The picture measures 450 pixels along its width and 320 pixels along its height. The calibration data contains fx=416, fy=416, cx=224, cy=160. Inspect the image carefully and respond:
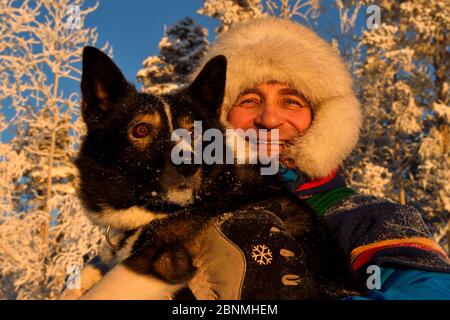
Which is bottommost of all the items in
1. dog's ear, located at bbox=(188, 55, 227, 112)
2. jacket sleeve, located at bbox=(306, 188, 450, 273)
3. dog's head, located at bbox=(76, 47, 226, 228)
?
jacket sleeve, located at bbox=(306, 188, 450, 273)

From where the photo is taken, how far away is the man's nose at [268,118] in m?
3.55

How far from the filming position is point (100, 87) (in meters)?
3.04

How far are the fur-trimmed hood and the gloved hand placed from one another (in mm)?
1206

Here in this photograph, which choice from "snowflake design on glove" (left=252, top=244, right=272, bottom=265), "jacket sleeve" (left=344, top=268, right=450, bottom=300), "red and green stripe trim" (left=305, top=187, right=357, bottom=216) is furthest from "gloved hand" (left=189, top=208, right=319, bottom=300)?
"red and green stripe trim" (left=305, top=187, right=357, bottom=216)

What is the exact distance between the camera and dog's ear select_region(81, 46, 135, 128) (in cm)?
293

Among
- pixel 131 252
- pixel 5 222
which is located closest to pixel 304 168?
pixel 131 252

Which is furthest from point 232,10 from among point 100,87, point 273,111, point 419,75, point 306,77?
point 100,87

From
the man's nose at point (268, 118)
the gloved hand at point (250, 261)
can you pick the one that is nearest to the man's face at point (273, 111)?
the man's nose at point (268, 118)

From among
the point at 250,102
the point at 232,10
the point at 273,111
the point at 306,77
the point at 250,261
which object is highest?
the point at 232,10

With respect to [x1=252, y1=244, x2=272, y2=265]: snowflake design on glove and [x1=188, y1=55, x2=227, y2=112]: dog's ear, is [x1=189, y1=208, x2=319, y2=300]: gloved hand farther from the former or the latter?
[x1=188, y1=55, x2=227, y2=112]: dog's ear

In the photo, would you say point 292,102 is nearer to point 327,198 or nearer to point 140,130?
point 327,198

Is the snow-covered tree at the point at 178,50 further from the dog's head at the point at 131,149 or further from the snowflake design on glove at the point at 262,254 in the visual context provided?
the snowflake design on glove at the point at 262,254

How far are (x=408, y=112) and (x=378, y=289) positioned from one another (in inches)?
737

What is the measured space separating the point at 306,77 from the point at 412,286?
224 cm
